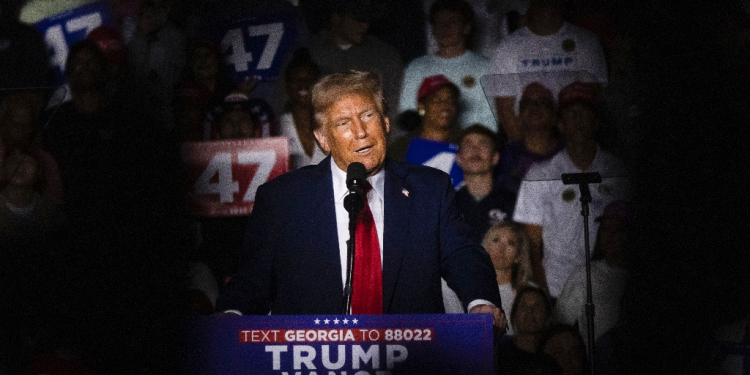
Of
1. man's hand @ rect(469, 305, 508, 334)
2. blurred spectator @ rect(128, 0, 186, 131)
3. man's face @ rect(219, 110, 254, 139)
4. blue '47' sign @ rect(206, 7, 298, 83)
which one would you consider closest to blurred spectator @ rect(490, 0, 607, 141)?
blue '47' sign @ rect(206, 7, 298, 83)

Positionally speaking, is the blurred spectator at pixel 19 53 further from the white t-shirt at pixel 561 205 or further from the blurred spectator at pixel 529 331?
the blurred spectator at pixel 529 331

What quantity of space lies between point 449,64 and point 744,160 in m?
1.40

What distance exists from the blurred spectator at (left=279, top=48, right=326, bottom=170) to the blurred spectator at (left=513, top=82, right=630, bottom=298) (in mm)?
1018

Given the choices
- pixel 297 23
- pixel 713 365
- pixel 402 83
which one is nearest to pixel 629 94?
pixel 402 83

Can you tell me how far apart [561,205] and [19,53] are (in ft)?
9.26

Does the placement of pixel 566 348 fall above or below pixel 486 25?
below

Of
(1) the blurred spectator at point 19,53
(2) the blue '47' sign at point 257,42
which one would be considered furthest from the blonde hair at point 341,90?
(1) the blurred spectator at point 19,53

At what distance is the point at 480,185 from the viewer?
127 inches

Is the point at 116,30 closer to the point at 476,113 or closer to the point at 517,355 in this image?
the point at 476,113

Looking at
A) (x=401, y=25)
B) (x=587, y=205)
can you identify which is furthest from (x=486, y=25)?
(x=587, y=205)

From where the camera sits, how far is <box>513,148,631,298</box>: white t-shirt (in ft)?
10.4

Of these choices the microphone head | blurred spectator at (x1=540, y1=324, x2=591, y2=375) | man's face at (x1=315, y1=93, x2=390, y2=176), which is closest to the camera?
the microphone head

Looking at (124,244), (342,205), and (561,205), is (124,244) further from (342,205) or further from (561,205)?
(561,205)

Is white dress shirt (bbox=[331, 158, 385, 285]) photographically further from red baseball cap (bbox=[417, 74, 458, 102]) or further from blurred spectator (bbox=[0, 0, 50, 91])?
blurred spectator (bbox=[0, 0, 50, 91])
